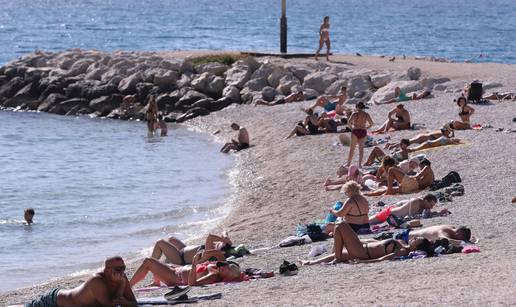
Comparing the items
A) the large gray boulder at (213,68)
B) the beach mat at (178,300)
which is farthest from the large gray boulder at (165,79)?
the beach mat at (178,300)

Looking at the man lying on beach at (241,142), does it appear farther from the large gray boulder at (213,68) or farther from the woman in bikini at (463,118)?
the large gray boulder at (213,68)

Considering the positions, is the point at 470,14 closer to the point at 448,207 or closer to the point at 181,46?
the point at 181,46

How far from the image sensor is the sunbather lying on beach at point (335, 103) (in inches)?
1056

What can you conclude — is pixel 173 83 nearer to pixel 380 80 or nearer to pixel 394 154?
pixel 380 80

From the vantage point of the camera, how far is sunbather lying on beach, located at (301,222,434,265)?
13.2 m

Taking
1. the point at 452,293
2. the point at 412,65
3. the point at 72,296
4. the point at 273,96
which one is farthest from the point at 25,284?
the point at 412,65

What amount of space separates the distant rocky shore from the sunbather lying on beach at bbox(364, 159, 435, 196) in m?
11.5

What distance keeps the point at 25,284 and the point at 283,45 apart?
72.3ft

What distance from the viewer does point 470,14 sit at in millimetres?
109938

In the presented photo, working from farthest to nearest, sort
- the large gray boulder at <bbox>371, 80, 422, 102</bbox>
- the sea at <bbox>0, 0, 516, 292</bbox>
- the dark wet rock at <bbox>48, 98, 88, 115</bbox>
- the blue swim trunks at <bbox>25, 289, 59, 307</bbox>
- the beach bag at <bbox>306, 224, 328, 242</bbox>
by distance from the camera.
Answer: the dark wet rock at <bbox>48, 98, 88, 115</bbox> → the large gray boulder at <bbox>371, 80, 422, 102</bbox> → the sea at <bbox>0, 0, 516, 292</bbox> → the beach bag at <bbox>306, 224, 328, 242</bbox> → the blue swim trunks at <bbox>25, 289, 59, 307</bbox>

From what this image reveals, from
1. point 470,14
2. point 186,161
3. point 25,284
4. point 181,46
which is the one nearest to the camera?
point 25,284

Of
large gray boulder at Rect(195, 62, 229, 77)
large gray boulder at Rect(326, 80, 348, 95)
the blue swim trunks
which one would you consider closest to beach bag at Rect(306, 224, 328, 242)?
the blue swim trunks

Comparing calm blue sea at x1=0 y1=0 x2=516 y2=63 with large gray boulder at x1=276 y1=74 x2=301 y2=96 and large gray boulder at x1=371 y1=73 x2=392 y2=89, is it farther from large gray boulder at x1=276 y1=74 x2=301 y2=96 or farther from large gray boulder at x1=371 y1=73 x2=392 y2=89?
large gray boulder at x1=371 y1=73 x2=392 y2=89

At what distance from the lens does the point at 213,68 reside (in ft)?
118
